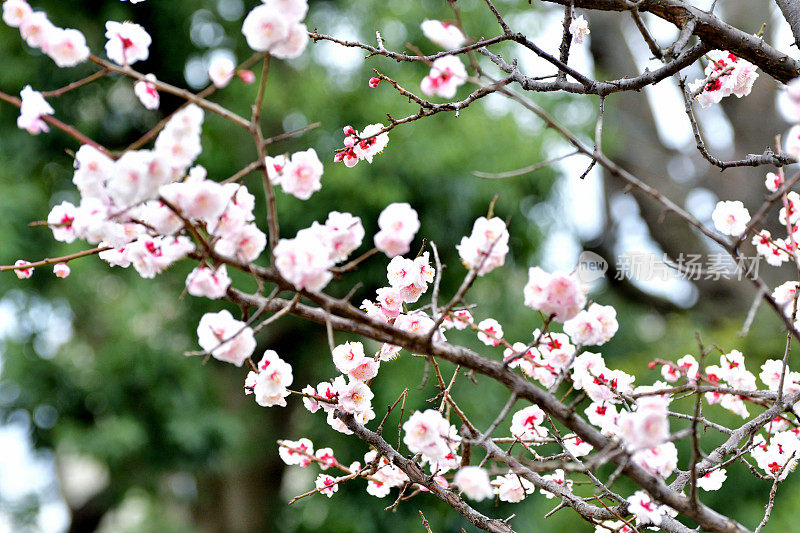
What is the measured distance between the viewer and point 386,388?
3115mm

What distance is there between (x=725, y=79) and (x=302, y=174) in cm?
75

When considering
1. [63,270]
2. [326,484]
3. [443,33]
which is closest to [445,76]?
[443,33]

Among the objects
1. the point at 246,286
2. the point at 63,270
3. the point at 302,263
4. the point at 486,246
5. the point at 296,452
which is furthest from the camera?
the point at 246,286

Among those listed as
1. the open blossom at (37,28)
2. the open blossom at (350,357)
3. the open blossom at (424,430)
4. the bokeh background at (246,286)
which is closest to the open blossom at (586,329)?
the open blossom at (424,430)

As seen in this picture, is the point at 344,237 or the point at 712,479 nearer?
the point at 344,237

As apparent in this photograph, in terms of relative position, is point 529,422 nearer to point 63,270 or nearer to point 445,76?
point 445,76

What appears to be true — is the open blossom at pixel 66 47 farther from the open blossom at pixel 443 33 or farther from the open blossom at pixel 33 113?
the open blossom at pixel 443 33

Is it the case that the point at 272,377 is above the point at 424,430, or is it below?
below

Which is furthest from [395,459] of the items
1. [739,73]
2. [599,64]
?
[599,64]

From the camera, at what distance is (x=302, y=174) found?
813mm

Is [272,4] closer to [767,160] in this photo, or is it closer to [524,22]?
[767,160]

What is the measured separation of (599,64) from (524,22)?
1410 millimetres

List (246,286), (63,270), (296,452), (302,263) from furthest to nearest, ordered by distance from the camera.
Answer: (246,286)
(296,452)
(63,270)
(302,263)

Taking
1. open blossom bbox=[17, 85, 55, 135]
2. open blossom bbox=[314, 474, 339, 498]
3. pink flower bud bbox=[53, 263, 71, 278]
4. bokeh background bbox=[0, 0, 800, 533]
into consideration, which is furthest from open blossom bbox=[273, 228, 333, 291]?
bokeh background bbox=[0, 0, 800, 533]
